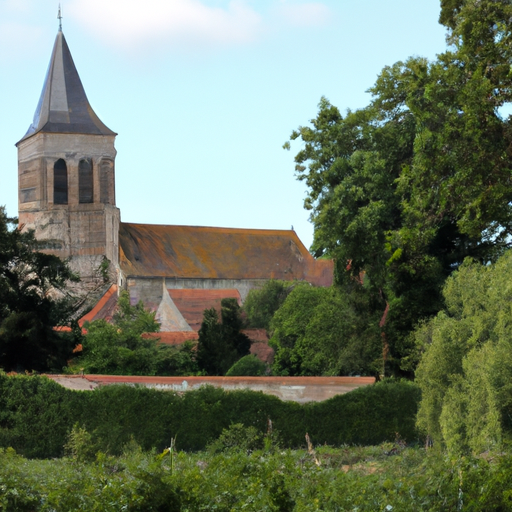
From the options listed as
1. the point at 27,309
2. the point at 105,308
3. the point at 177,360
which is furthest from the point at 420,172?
the point at 105,308

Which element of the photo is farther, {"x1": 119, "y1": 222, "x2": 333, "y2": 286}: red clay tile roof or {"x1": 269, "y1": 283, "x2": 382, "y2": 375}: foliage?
{"x1": 119, "y1": 222, "x2": 333, "y2": 286}: red clay tile roof

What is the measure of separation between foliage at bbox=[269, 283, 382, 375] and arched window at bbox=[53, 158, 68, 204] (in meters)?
19.7

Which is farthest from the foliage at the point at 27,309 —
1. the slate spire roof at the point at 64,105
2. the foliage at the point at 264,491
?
the slate spire roof at the point at 64,105

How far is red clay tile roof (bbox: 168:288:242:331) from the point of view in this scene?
187 feet

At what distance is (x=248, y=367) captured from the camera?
4278 centimetres

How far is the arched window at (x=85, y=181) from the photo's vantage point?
62.3 meters

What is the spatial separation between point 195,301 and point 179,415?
30.8 m

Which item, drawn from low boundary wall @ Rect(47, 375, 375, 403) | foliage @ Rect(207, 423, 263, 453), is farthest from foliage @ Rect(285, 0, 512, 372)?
foliage @ Rect(207, 423, 263, 453)

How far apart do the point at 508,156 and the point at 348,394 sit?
811cm

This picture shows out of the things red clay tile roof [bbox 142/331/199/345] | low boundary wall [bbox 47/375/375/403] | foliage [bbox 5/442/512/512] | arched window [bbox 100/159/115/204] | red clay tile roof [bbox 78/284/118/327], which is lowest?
foliage [bbox 5/442/512/512]

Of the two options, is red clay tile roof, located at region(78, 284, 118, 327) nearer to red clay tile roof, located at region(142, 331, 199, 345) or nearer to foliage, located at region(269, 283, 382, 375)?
red clay tile roof, located at region(142, 331, 199, 345)

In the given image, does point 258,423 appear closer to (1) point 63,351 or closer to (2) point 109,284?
(1) point 63,351

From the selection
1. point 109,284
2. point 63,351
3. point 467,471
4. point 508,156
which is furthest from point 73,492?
point 109,284

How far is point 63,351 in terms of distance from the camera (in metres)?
37.5
